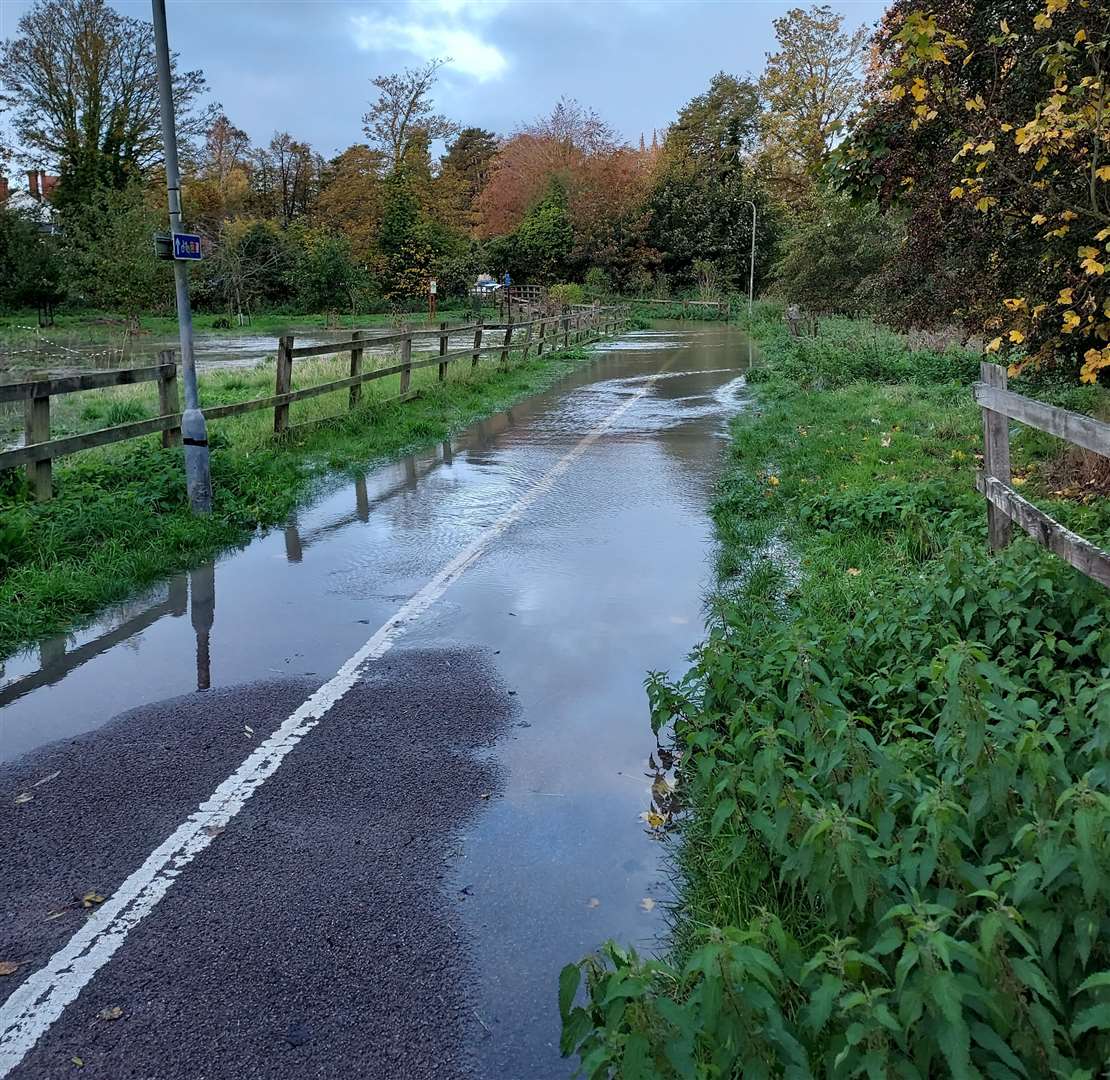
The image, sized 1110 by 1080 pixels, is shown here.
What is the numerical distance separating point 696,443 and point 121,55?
57440 mm

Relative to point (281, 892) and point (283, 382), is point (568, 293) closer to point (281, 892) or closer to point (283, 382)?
point (283, 382)

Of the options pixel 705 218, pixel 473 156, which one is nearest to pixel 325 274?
pixel 705 218

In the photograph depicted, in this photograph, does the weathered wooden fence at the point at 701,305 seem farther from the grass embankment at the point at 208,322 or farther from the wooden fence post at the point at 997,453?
the wooden fence post at the point at 997,453

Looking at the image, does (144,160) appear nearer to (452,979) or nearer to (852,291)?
(852,291)

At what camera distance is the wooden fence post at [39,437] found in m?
8.41

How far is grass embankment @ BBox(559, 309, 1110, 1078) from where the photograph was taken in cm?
232

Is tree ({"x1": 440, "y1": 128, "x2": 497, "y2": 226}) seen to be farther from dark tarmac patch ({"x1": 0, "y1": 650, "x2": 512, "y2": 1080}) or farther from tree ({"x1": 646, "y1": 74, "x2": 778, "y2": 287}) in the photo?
dark tarmac patch ({"x1": 0, "y1": 650, "x2": 512, "y2": 1080})

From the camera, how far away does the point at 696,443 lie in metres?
14.1

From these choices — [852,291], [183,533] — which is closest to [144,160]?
[852,291]

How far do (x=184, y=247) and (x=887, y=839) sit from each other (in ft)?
26.3

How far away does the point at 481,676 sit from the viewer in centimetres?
584

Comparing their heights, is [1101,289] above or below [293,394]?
above

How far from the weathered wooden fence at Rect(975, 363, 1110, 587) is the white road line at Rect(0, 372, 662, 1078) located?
376cm

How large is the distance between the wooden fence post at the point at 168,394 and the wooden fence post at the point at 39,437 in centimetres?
191
